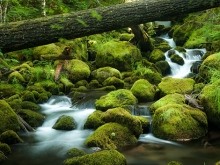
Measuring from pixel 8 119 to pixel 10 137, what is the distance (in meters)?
0.58

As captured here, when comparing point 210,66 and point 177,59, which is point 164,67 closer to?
point 177,59

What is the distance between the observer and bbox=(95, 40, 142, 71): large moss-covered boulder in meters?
13.7

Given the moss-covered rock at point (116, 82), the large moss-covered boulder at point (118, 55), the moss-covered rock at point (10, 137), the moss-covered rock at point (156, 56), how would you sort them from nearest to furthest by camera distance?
1. the moss-covered rock at point (10, 137)
2. the moss-covered rock at point (116, 82)
3. the large moss-covered boulder at point (118, 55)
4. the moss-covered rock at point (156, 56)

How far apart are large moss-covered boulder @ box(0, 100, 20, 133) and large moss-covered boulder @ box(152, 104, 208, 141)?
3.28m

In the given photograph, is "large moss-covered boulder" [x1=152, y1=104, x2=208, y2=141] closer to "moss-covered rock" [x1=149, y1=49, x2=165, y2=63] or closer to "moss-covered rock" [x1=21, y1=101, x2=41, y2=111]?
"moss-covered rock" [x1=21, y1=101, x2=41, y2=111]

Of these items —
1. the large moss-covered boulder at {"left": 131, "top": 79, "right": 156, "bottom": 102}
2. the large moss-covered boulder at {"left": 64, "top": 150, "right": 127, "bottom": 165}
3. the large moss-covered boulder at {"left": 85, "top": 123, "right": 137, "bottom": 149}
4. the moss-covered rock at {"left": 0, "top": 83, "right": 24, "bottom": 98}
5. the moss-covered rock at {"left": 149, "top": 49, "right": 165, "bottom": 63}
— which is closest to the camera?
the large moss-covered boulder at {"left": 64, "top": 150, "right": 127, "bottom": 165}

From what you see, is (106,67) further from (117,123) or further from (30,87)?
(117,123)

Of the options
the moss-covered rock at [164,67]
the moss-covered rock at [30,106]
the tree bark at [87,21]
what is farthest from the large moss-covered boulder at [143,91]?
the tree bark at [87,21]

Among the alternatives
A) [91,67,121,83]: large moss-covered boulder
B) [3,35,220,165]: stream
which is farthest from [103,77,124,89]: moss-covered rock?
[3,35,220,165]: stream

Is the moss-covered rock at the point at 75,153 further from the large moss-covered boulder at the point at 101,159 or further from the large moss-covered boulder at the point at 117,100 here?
the large moss-covered boulder at the point at 117,100

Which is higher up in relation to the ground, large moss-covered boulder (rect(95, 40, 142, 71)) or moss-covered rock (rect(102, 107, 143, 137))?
large moss-covered boulder (rect(95, 40, 142, 71))

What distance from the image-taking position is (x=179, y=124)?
8.13 meters

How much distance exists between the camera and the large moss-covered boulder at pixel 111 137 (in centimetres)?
754

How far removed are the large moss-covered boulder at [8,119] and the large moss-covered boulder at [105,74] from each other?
4.72m
